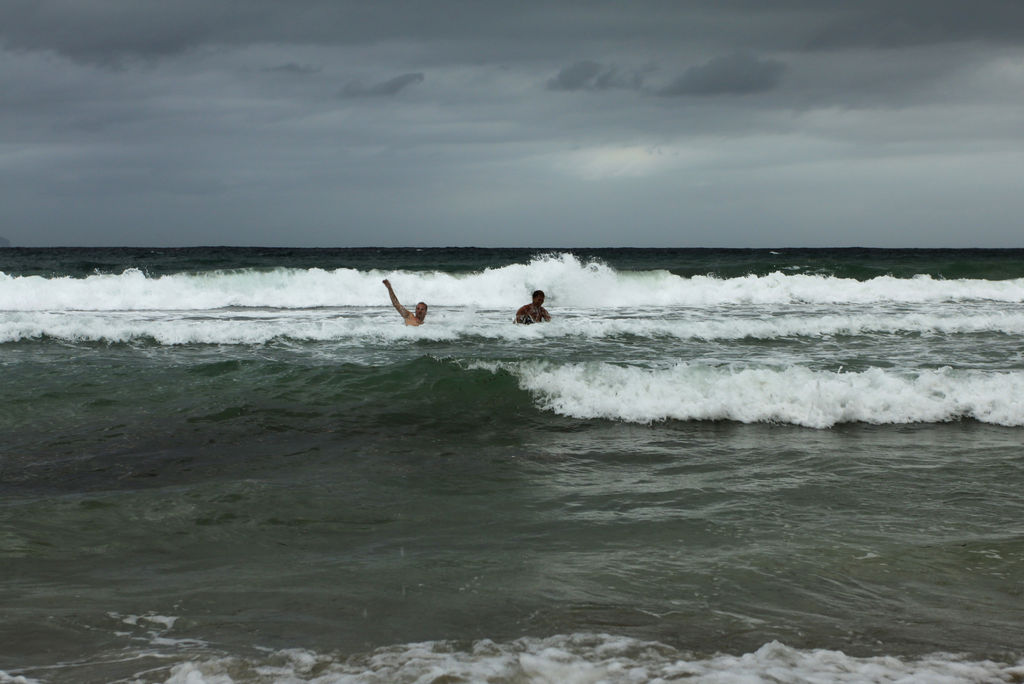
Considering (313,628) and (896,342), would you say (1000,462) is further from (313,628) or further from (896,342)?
(896,342)

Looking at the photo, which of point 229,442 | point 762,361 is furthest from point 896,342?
point 229,442

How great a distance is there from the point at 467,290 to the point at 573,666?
24095mm

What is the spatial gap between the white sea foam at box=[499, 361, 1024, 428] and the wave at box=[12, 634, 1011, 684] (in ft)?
18.2

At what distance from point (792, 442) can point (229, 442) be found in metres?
5.39

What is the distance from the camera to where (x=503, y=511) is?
18.5 ft

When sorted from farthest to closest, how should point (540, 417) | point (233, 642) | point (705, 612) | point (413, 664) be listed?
point (540, 417), point (705, 612), point (233, 642), point (413, 664)

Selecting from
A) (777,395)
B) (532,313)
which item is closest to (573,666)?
(777,395)

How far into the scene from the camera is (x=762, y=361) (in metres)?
11.9

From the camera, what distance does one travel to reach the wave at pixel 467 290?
24.2m

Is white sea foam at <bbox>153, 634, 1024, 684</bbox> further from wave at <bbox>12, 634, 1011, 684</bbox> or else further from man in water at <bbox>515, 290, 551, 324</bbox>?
man in water at <bbox>515, 290, 551, 324</bbox>

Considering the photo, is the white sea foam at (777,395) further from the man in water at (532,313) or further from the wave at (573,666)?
the man in water at (532,313)

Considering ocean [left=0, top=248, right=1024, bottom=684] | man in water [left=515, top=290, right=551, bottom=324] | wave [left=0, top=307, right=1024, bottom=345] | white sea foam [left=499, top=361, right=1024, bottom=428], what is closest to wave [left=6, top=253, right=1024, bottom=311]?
wave [left=0, top=307, right=1024, bottom=345]

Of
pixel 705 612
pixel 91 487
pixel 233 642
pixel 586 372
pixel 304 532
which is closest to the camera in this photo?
pixel 233 642

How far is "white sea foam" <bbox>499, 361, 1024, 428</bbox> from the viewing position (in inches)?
353
